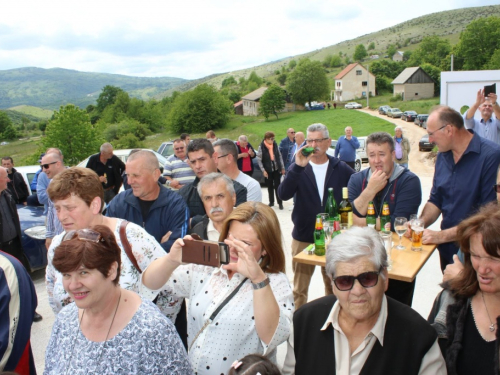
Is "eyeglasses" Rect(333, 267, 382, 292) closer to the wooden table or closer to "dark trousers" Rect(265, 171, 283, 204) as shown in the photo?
the wooden table

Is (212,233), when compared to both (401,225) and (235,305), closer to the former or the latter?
(235,305)

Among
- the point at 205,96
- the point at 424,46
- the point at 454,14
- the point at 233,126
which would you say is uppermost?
the point at 454,14

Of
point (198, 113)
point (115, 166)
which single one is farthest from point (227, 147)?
point (198, 113)

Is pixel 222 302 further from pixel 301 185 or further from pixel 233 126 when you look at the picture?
pixel 233 126

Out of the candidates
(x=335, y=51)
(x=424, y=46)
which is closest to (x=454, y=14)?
(x=335, y=51)

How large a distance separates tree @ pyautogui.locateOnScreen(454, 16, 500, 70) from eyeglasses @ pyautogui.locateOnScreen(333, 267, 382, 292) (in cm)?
7797

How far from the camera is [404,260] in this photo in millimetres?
→ 3391

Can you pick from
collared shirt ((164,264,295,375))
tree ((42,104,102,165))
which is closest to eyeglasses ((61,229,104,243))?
collared shirt ((164,264,295,375))

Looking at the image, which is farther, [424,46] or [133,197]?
[424,46]

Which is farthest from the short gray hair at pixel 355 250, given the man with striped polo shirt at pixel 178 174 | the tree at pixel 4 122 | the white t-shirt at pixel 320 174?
the tree at pixel 4 122

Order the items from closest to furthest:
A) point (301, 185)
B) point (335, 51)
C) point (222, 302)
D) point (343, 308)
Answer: point (343, 308) → point (222, 302) → point (301, 185) → point (335, 51)

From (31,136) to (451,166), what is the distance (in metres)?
89.8

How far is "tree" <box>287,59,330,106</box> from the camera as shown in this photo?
74.9 m

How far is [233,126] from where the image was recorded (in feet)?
210
